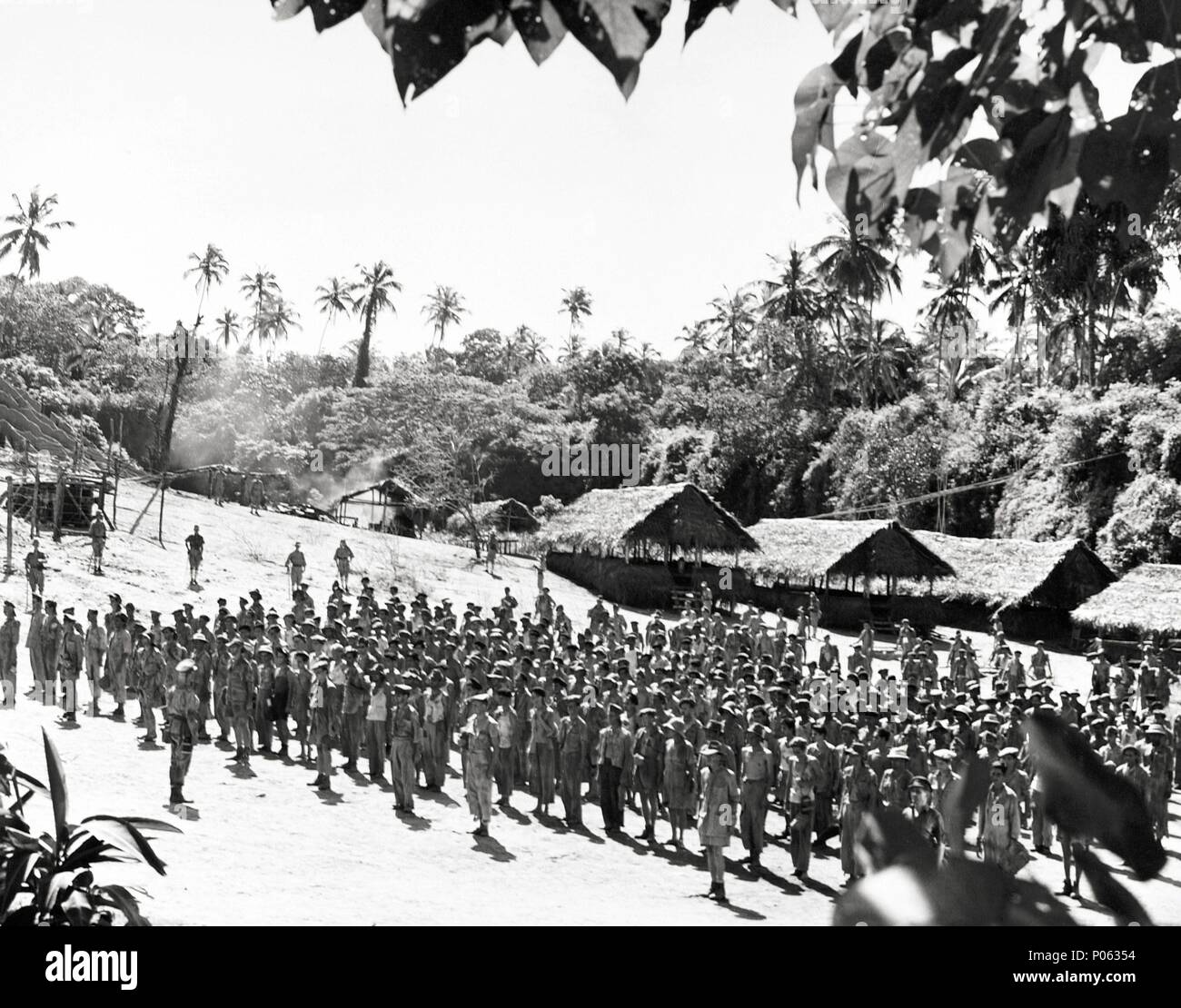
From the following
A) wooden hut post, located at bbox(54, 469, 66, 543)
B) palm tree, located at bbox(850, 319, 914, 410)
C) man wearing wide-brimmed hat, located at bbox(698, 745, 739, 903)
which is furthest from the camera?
palm tree, located at bbox(850, 319, 914, 410)

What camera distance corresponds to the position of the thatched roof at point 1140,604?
80.1ft

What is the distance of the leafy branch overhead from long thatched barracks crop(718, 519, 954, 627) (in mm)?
27855

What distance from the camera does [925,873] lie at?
4.16ft

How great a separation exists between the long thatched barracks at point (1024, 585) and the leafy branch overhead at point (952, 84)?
2749cm

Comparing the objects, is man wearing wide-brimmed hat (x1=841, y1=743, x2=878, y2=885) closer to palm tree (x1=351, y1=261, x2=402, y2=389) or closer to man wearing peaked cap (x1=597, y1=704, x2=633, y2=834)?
man wearing peaked cap (x1=597, y1=704, x2=633, y2=834)

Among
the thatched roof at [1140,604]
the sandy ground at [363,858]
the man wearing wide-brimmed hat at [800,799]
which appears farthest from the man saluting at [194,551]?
the thatched roof at [1140,604]

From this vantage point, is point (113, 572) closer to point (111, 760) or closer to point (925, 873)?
point (111, 760)

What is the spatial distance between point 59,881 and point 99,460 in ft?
94.8

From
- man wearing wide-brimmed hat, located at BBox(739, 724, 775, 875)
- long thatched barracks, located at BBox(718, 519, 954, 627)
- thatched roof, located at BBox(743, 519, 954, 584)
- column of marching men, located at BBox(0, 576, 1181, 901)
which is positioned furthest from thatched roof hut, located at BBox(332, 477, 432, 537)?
man wearing wide-brimmed hat, located at BBox(739, 724, 775, 875)

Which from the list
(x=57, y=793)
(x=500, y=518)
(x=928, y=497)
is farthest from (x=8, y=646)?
(x=928, y=497)

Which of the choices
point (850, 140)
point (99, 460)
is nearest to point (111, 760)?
point (850, 140)

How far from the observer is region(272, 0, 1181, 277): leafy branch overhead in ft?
6.02

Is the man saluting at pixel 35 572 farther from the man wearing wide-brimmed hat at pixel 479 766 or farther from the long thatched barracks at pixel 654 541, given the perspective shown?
the long thatched barracks at pixel 654 541

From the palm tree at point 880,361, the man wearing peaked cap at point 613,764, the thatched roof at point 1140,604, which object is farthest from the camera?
the palm tree at point 880,361
